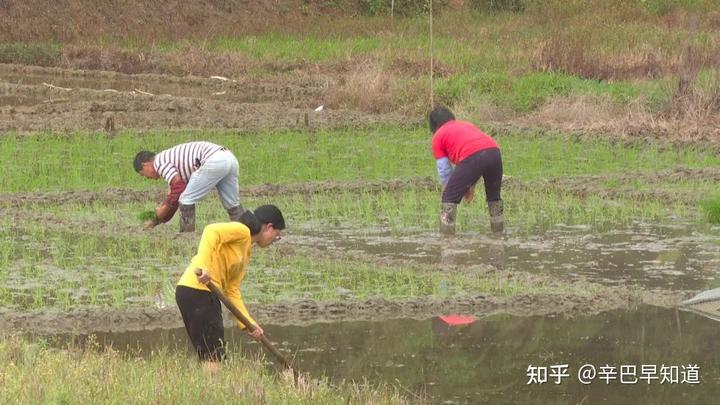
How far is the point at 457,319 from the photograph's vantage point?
348 inches

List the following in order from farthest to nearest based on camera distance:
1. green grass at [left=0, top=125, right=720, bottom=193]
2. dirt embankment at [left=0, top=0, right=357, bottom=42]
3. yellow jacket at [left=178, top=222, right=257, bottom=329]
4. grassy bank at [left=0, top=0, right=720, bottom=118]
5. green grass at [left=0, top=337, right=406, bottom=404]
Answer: dirt embankment at [left=0, top=0, right=357, bottom=42]
grassy bank at [left=0, top=0, right=720, bottom=118]
green grass at [left=0, top=125, right=720, bottom=193]
yellow jacket at [left=178, top=222, right=257, bottom=329]
green grass at [left=0, top=337, right=406, bottom=404]

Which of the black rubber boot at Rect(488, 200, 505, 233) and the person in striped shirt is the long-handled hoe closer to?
the person in striped shirt

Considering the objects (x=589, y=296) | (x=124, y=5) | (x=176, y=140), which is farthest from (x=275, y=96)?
(x=589, y=296)

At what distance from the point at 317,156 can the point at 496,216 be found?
4528 mm

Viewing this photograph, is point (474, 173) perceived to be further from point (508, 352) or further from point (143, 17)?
point (143, 17)

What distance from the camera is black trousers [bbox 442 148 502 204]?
11.4 m

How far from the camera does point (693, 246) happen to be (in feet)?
37.0

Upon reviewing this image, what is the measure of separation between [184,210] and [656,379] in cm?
493

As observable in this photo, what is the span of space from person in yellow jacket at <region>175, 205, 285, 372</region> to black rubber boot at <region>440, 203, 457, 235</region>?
15.3 ft

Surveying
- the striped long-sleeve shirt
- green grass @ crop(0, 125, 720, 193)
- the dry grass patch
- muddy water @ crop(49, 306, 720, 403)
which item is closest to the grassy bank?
the dry grass patch

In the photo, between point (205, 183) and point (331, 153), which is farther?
point (331, 153)

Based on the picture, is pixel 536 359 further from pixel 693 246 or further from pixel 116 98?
pixel 116 98

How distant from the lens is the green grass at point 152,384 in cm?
600

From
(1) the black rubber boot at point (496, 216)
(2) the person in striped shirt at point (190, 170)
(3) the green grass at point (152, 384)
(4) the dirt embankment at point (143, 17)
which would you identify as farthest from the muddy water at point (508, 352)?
(4) the dirt embankment at point (143, 17)
